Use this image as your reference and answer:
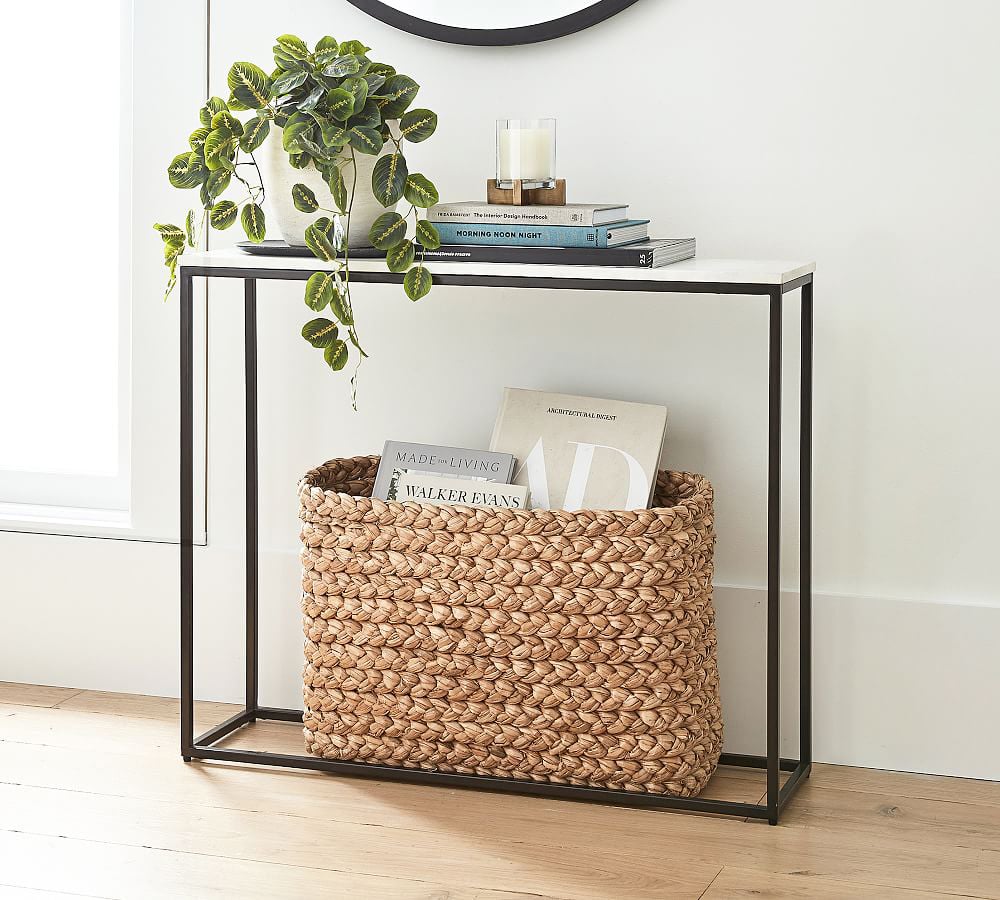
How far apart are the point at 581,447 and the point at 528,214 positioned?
0.30 meters

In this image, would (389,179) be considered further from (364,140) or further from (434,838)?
(434,838)

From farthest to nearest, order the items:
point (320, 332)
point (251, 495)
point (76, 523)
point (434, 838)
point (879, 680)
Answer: point (76, 523)
point (251, 495)
point (879, 680)
point (320, 332)
point (434, 838)

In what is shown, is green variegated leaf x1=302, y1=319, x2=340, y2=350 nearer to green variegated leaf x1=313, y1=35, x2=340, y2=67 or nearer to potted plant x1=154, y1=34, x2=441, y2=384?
potted plant x1=154, y1=34, x2=441, y2=384

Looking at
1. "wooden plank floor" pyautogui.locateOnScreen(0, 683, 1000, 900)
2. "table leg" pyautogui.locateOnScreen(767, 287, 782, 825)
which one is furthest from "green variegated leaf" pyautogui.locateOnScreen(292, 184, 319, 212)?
"wooden plank floor" pyautogui.locateOnScreen(0, 683, 1000, 900)

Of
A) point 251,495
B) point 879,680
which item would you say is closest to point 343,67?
point 251,495

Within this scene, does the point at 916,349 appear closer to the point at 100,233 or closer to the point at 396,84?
the point at 396,84

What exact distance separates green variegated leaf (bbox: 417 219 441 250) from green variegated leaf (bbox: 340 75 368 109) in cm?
15

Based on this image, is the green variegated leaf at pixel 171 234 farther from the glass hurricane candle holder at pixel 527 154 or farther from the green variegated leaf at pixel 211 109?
the glass hurricane candle holder at pixel 527 154

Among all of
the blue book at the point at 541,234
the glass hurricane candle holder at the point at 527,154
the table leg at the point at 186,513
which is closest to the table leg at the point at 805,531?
the blue book at the point at 541,234

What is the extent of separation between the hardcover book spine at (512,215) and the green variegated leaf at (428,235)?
1.4 inches

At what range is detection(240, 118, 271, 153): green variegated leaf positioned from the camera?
1.51 m

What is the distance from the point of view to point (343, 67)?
1484 millimetres

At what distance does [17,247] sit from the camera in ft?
6.82

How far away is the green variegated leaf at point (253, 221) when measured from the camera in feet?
5.16
